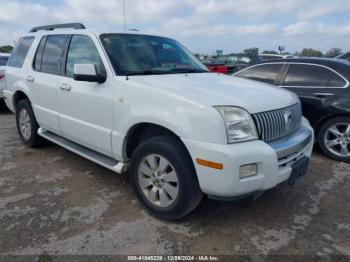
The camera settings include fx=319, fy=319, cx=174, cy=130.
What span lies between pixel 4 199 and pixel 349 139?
473 centimetres

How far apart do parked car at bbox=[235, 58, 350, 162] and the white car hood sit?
1683mm

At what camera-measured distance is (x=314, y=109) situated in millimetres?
5020

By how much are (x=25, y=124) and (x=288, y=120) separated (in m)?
4.24

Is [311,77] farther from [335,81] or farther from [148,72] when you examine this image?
[148,72]

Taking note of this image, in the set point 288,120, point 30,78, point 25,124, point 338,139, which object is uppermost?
point 30,78

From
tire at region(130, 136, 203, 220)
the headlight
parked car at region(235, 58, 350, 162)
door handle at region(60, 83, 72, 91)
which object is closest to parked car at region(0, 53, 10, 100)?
door handle at region(60, 83, 72, 91)

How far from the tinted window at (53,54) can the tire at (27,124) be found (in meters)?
0.84

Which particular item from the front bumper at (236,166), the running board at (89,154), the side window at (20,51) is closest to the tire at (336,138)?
the front bumper at (236,166)

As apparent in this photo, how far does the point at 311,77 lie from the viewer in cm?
524

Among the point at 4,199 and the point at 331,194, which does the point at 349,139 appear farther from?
the point at 4,199

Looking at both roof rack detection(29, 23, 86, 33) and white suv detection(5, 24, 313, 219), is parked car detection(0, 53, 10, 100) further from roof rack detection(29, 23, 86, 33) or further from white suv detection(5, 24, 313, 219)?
white suv detection(5, 24, 313, 219)

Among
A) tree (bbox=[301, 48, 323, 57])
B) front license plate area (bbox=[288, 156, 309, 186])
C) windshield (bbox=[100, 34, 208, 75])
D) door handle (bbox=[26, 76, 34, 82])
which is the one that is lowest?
front license plate area (bbox=[288, 156, 309, 186])

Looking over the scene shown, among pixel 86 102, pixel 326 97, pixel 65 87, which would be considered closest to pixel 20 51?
pixel 65 87

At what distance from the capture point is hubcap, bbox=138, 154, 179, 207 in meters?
2.94
